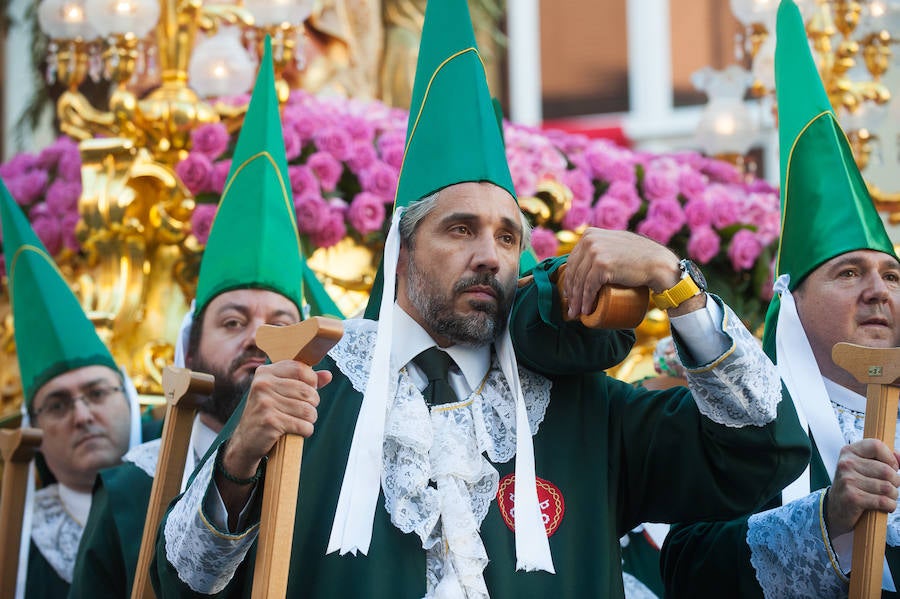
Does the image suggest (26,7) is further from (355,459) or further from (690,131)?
(355,459)

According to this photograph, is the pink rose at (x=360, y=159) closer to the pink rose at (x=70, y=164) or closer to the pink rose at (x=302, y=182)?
the pink rose at (x=302, y=182)

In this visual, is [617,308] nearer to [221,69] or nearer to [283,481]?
[283,481]

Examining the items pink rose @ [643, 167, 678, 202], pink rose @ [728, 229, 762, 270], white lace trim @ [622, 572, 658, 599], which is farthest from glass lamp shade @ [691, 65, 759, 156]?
white lace trim @ [622, 572, 658, 599]

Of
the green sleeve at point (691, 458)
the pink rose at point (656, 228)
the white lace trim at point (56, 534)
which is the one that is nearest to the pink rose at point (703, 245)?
the pink rose at point (656, 228)

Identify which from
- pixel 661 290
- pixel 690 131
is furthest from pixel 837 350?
pixel 690 131

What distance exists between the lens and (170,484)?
4.22 meters

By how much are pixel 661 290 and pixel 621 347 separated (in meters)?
0.29

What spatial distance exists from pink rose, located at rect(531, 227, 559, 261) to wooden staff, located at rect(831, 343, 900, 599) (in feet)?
9.04

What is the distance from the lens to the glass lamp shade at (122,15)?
621cm

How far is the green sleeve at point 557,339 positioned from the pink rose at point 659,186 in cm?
323

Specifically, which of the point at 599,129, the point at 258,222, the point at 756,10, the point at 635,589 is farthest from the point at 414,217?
the point at 599,129

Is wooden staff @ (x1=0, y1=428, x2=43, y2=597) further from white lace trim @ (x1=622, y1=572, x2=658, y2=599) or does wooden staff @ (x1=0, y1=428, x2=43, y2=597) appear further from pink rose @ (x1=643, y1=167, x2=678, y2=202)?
pink rose @ (x1=643, y1=167, x2=678, y2=202)

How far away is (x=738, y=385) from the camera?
3.21 m

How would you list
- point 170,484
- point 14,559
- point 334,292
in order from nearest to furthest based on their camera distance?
point 170,484
point 14,559
point 334,292
